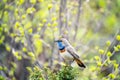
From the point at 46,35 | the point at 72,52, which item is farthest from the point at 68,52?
the point at 46,35

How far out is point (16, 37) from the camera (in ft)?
24.7

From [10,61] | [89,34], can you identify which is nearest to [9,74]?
[10,61]

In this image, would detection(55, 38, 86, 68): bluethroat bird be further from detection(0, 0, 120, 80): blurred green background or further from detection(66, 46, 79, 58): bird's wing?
detection(0, 0, 120, 80): blurred green background

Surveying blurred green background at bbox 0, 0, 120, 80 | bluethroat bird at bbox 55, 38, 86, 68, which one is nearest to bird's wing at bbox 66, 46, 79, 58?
bluethroat bird at bbox 55, 38, 86, 68

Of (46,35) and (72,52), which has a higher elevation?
(72,52)

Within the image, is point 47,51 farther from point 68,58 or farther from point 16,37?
point 68,58

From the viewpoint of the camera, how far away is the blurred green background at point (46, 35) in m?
6.90

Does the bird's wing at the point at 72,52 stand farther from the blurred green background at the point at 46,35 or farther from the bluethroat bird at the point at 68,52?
the blurred green background at the point at 46,35

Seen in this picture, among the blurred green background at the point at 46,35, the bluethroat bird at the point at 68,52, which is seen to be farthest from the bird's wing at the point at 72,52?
the blurred green background at the point at 46,35

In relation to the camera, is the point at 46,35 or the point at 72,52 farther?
the point at 46,35

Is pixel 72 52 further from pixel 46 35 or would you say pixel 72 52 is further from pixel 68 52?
pixel 46 35

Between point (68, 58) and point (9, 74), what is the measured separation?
2.42 metres

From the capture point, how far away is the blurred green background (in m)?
6.90

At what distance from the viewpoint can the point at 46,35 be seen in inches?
345
